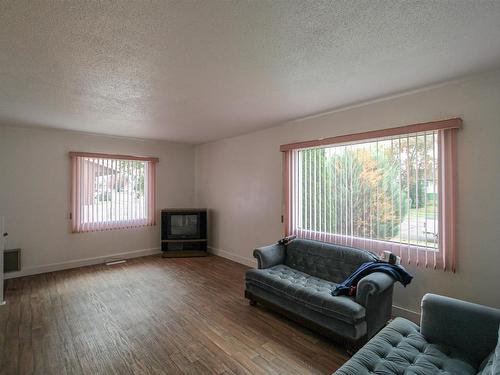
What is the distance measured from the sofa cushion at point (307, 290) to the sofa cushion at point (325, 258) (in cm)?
10

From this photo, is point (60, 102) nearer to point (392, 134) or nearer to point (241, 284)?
point (241, 284)

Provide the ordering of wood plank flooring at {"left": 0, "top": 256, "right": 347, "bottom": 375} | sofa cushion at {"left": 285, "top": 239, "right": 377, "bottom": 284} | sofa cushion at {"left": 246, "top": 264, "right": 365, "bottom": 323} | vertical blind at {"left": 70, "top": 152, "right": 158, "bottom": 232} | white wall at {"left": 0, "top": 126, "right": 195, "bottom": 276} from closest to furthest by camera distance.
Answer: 1. wood plank flooring at {"left": 0, "top": 256, "right": 347, "bottom": 375}
2. sofa cushion at {"left": 246, "top": 264, "right": 365, "bottom": 323}
3. sofa cushion at {"left": 285, "top": 239, "right": 377, "bottom": 284}
4. white wall at {"left": 0, "top": 126, "right": 195, "bottom": 276}
5. vertical blind at {"left": 70, "top": 152, "right": 158, "bottom": 232}

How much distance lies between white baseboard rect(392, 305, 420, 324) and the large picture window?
0.54 m

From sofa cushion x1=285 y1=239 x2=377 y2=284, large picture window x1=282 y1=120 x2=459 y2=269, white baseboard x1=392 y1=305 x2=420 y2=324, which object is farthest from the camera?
sofa cushion x1=285 y1=239 x2=377 y2=284

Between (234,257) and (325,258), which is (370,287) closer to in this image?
(325,258)

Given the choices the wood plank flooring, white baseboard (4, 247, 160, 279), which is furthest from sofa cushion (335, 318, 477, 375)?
white baseboard (4, 247, 160, 279)

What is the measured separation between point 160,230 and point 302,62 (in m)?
4.72

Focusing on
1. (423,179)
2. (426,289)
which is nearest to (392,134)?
(423,179)

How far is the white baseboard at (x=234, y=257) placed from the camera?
4684 mm

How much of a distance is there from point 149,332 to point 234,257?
8.50ft

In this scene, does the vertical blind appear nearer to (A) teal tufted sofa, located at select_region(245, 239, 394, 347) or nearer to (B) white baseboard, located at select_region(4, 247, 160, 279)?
(B) white baseboard, located at select_region(4, 247, 160, 279)

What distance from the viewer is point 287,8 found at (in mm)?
1413

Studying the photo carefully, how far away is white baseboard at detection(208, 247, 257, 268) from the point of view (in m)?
4.68

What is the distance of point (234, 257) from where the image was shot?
198 inches
